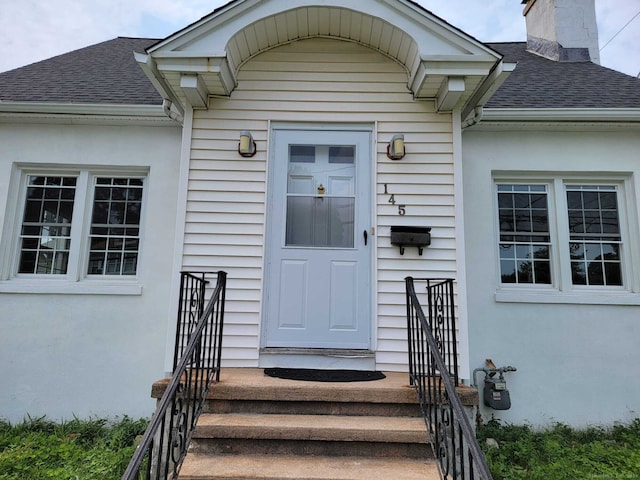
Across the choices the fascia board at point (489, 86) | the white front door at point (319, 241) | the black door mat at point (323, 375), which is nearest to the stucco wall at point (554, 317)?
the fascia board at point (489, 86)

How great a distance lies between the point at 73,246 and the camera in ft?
14.2

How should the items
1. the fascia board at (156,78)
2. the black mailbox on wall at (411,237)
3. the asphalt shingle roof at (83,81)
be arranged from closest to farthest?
the fascia board at (156,78) < the black mailbox on wall at (411,237) < the asphalt shingle roof at (83,81)

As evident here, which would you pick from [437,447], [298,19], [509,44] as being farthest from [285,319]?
[509,44]

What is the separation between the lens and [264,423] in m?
2.54

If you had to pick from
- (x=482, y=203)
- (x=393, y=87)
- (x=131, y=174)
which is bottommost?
(x=482, y=203)

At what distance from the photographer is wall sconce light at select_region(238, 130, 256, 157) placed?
3645mm

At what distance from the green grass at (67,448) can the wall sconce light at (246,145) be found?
9.38 feet

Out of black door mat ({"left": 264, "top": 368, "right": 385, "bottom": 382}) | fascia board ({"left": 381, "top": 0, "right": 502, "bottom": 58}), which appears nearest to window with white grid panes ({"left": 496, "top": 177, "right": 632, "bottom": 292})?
fascia board ({"left": 381, "top": 0, "right": 502, "bottom": 58})

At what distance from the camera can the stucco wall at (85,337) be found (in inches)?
160

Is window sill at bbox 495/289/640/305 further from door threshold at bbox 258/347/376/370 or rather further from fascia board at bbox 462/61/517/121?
fascia board at bbox 462/61/517/121

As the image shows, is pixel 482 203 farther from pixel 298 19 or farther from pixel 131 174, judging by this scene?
pixel 131 174

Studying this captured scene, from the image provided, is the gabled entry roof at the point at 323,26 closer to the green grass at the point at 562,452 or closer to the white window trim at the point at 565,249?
the white window trim at the point at 565,249

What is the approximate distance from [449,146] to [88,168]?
4.02 meters

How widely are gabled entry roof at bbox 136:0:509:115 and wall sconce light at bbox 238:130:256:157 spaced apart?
49 cm
